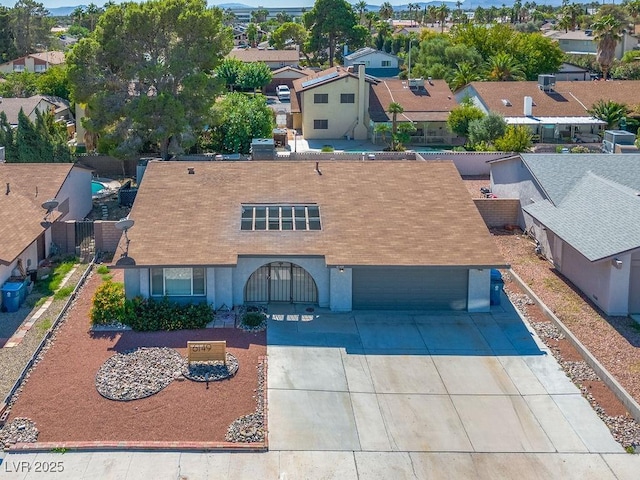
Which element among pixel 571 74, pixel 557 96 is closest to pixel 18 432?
pixel 557 96

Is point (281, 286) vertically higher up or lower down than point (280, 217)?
lower down

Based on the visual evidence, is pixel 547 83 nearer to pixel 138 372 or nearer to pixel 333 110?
pixel 333 110

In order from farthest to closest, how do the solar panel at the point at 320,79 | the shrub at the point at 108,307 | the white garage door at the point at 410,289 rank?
the solar panel at the point at 320,79 < the white garage door at the point at 410,289 < the shrub at the point at 108,307

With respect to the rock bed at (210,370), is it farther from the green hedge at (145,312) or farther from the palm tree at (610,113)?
the palm tree at (610,113)

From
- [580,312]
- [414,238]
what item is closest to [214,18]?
[414,238]

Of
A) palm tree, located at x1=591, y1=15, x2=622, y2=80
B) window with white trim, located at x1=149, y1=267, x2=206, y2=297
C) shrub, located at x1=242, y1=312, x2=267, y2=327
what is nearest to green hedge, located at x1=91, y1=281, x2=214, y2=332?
window with white trim, located at x1=149, y1=267, x2=206, y2=297

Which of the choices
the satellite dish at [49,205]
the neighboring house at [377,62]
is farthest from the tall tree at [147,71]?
the neighboring house at [377,62]

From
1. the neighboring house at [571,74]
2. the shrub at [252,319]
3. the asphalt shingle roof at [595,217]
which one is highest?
the neighboring house at [571,74]
